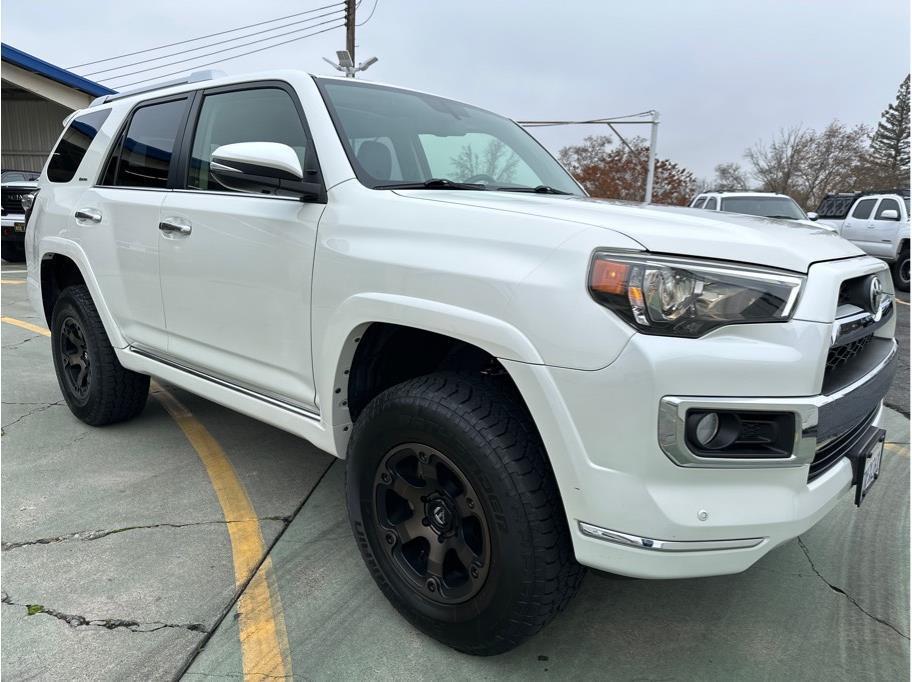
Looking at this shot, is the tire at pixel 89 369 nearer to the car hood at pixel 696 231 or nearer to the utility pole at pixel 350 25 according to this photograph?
the car hood at pixel 696 231

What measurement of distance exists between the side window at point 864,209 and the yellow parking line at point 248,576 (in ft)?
48.4

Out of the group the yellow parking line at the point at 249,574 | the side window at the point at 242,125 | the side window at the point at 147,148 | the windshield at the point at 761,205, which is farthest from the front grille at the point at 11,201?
the windshield at the point at 761,205

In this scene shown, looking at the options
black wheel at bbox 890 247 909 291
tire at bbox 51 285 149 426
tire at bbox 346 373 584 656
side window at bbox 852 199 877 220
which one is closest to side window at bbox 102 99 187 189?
tire at bbox 51 285 149 426

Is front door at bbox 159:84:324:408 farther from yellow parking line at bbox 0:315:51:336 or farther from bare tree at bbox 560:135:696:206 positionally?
bare tree at bbox 560:135:696:206

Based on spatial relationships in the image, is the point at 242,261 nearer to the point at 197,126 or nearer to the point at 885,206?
the point at 197,126

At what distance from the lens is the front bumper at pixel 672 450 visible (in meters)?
1.57

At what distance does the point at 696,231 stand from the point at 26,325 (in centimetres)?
792

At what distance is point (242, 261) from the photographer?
263cm

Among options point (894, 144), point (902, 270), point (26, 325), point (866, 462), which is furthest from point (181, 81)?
point (894, 144)

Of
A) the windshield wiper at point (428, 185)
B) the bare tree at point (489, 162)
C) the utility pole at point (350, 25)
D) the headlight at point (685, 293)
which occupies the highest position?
the utility pole at point (350, 25)

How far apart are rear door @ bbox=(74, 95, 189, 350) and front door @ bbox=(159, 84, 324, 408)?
5.5 inches

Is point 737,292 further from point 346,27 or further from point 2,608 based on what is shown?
point 346,27

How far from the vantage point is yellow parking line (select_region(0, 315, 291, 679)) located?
209 centimetres

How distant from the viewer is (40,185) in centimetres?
434
